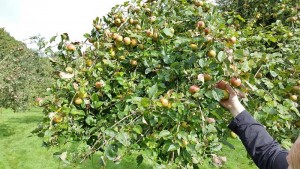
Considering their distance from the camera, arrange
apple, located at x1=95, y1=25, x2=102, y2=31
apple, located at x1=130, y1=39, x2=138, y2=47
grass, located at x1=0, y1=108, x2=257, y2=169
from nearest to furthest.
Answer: apple, located at x1=130, y1=39, x2=138, y2=47, apple, located at x1=95, y1=25, x2=102, y2=31, grass, located at x1=0, y1=108, x2=257, y2=169

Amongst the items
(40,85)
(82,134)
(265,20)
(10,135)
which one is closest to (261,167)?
(82,134)

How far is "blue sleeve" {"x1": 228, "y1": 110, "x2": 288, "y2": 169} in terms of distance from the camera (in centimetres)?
163

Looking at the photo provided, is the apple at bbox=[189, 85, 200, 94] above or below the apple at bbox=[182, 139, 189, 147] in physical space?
above

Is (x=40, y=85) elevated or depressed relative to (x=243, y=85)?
depressed

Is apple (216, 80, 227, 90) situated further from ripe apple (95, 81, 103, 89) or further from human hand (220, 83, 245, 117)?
ripe apple (95, 81, 103, 89)

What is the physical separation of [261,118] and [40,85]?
14.7 m

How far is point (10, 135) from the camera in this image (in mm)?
12531

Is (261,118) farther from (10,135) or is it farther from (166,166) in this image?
(10,135)

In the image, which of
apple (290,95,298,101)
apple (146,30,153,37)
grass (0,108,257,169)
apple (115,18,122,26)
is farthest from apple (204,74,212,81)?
grass (0,108,257,169)

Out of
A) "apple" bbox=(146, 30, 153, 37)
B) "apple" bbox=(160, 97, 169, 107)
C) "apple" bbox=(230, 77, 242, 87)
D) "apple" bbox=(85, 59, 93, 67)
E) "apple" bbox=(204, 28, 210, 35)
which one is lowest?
"apple" bbox=(160, 97, 169, 107)

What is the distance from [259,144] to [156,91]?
0.64m

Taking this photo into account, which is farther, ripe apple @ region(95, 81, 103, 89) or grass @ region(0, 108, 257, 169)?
grass @ region(0, 108, 257, 169)

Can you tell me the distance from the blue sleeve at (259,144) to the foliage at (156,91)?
0.12 m

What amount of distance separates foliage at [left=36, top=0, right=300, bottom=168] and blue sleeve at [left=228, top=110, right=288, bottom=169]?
0.12m
